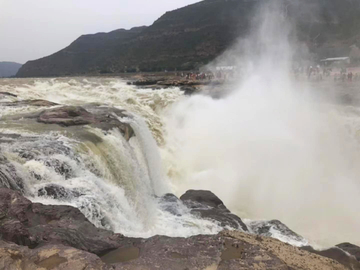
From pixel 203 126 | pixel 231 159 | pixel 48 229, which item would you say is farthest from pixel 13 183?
pixel 203 126

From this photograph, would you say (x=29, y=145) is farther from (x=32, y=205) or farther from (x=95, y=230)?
(x=95, y=230)

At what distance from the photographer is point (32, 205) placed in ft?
16.4

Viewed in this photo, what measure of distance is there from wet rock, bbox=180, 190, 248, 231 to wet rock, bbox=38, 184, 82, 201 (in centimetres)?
326

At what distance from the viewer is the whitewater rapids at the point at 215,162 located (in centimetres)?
697

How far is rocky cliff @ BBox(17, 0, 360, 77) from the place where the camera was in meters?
54.3

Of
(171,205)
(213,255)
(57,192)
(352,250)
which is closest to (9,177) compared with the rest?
(57,192)

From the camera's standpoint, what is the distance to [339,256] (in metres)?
6.12

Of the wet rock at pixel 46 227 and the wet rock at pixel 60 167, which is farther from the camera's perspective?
the wet rock at pixel 60 167

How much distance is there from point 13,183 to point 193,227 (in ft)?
12.3

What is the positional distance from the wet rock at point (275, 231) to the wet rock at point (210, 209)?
0.70 meters

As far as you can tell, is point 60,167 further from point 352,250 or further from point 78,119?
point 352,250

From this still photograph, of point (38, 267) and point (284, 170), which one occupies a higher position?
point (38, 267)

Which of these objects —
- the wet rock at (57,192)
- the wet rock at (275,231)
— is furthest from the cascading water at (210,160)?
the wet rock at (275,231)

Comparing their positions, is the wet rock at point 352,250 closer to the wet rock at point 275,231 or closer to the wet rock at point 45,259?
the wet rock at point 275,231
